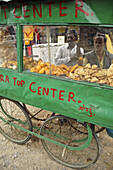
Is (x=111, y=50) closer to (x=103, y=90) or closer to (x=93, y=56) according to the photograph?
(x=93, y=56)

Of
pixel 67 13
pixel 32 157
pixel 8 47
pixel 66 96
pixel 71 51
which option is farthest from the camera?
pixel 32 157

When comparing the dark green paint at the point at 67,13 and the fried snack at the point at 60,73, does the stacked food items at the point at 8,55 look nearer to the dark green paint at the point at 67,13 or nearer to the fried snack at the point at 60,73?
the dark green paint at the point at 67,13

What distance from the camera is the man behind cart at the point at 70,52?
7.43ft

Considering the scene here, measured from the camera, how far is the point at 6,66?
2.75 meters

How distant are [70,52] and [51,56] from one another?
0.28 metres

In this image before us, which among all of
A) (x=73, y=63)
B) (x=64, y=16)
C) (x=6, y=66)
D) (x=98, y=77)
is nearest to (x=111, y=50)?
(x=98, y=77)

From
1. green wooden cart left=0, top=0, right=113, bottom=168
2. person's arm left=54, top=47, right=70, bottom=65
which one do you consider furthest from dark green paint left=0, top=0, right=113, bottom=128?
person's arm left=54, top=47, right=70, bottom=65

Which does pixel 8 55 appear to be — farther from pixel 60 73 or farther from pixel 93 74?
pixel 93 74

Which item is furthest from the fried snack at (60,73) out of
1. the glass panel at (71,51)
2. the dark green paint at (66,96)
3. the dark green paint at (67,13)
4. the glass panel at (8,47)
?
the glass panel at (8,47)

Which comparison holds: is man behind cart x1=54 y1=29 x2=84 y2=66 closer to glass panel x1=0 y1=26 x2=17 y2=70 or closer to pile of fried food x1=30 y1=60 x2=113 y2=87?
pile of fried food x1=30 y1=60 x2=113 y2=87

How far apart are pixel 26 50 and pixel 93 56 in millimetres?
1055

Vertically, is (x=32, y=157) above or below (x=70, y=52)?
below

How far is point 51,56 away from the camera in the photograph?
7.82 feet

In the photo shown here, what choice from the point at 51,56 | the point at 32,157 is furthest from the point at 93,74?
the point at 32,157
